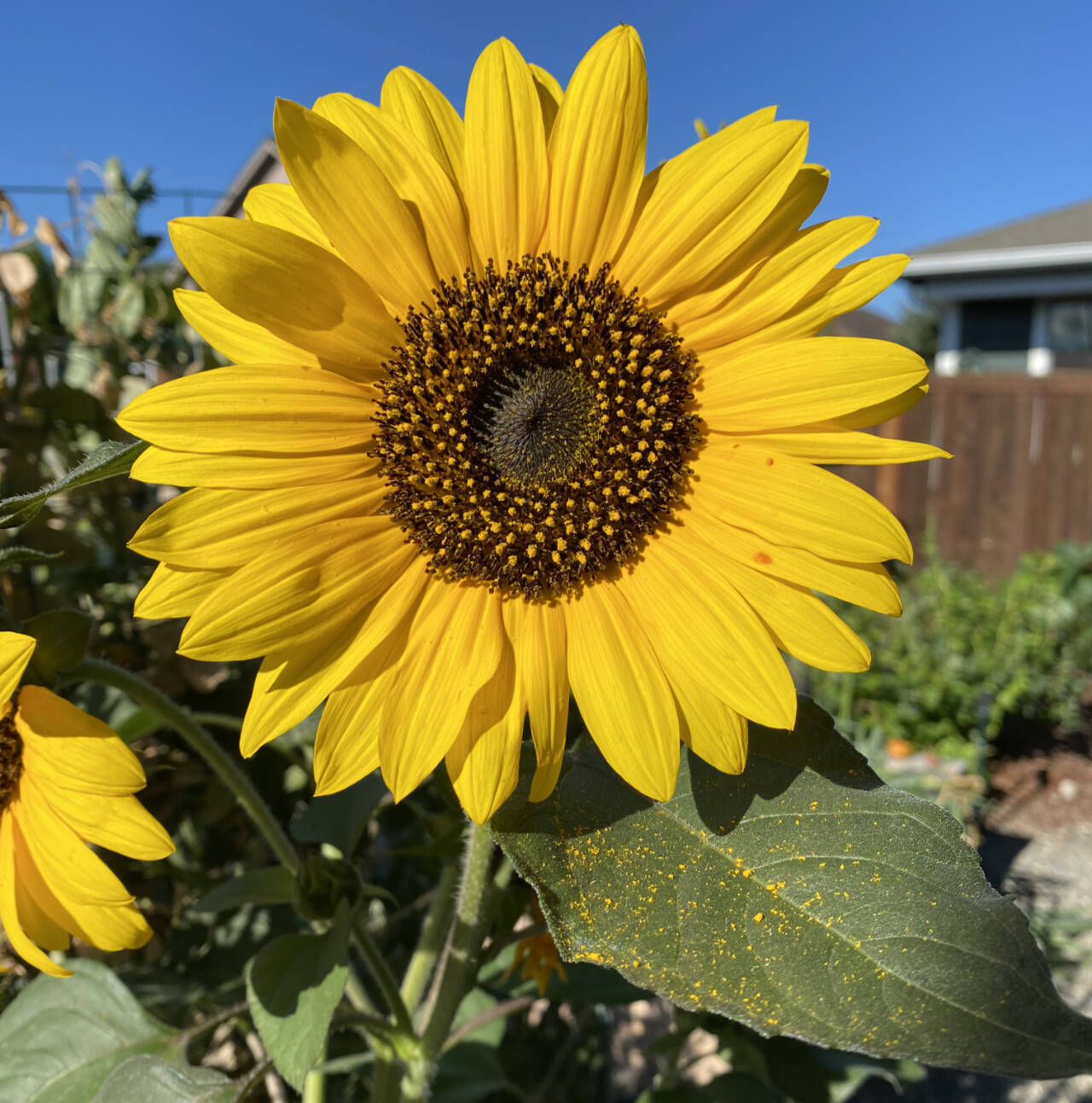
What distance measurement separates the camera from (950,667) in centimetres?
528

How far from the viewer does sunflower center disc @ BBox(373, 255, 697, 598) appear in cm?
106

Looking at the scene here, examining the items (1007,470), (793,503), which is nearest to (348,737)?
(793,503)

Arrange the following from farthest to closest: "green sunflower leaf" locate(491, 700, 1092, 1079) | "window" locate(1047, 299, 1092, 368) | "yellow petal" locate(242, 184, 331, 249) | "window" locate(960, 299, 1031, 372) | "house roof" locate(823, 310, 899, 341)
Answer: "house roof" locate(823, 310, 899, 341) → "window" locate(960, 299, 1031, 372) → "window" locate(1047, 299, 1092, 368) → "yellow petal" locate(242, 184, 331, 249) → "green sunflower leaf" locate(491, 700, 1092, 1079)

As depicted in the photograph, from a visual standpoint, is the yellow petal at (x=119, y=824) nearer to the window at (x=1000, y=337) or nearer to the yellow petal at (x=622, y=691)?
the yellow petal at (x=622, y=691)

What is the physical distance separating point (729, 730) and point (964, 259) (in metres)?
15.3

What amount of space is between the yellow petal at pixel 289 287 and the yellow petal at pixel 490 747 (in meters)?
0.39

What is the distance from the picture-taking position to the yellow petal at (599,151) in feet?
2.98

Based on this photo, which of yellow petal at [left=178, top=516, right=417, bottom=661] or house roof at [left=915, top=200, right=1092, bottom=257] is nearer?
yellow petal at [left=178, top=516, right=417, bottom=661]

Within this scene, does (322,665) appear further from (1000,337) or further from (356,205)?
(1000,337)

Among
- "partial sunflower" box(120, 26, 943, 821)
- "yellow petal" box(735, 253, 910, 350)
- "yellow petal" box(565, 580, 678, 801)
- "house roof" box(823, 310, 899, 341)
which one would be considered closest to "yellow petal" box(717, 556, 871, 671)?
"partial sunflower" box(120, 26, 943, 821)

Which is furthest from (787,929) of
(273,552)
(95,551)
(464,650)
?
(95,551)

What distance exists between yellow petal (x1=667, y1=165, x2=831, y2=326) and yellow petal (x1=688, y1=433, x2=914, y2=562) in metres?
0.14

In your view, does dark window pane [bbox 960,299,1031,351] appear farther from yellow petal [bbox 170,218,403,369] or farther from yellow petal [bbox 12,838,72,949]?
yellow petal [bbox 12,838,72,949]

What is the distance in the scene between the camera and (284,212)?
99 centimetres
